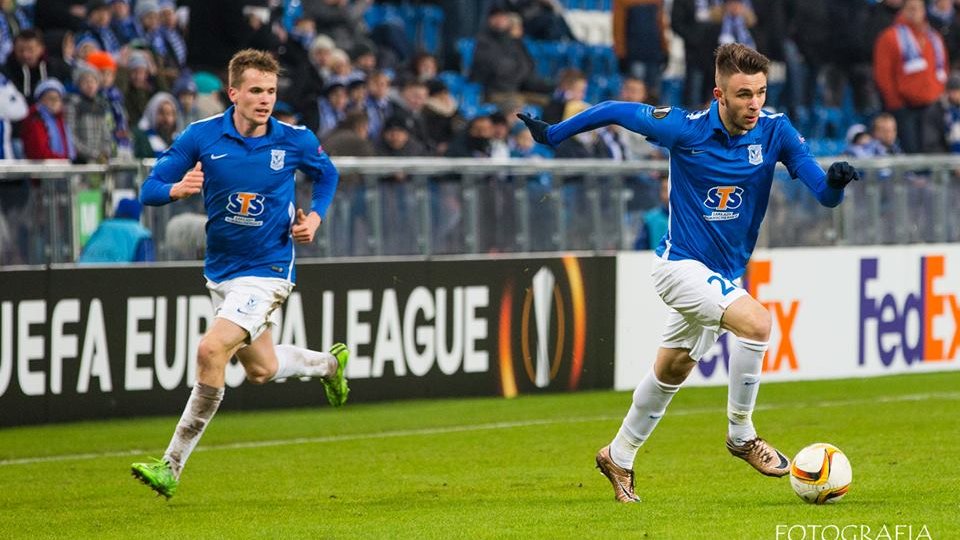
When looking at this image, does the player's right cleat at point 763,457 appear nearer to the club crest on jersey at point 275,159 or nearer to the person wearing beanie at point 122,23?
the club crest on jersey at point 275,159

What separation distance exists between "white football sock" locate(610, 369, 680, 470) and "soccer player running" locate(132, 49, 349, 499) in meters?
1.96

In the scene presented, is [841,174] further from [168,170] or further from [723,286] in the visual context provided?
[168,170]

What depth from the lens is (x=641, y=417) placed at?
888cm

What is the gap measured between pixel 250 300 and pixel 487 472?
190 centimetres

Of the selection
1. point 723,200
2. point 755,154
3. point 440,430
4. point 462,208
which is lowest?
point 440,430

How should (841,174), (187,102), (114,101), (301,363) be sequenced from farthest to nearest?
(187,102) → (114,101) → (301,363) → (841,174)

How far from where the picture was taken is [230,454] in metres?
11.5

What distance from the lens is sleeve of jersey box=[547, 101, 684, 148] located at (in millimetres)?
8695

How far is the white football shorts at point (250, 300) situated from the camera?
9.33 metres

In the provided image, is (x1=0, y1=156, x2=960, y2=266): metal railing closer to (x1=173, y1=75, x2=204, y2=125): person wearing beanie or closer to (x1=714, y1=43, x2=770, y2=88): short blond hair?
(x1=173, y1=75, x2=204, y2=125): person wearing beanie

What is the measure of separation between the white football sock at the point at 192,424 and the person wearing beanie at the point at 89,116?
18.9 ft

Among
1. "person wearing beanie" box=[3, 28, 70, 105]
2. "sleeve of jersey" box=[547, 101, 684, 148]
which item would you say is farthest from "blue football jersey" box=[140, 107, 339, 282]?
"person wearing beanie" box=[3, 28, 70, 105]

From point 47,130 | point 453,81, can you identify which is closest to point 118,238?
point 47,130

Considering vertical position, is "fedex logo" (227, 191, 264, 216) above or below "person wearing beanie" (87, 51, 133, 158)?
below
